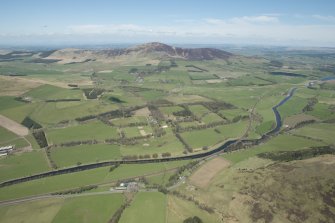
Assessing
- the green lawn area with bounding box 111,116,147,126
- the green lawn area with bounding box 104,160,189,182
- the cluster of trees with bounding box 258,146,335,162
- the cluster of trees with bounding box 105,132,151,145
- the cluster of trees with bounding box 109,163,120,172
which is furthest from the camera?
the green lawn area with bounding box 111,116,147,126

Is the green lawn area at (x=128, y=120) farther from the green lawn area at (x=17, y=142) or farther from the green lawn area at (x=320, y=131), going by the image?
the green lawn area at (x=320, y=131)

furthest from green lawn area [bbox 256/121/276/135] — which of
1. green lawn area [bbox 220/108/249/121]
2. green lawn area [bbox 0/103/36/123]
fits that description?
green lawn area [bbox 0/103/36/123]

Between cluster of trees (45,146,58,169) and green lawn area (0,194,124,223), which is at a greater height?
green lawn area (0,194,124,223)

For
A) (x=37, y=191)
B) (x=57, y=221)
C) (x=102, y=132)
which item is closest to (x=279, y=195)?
(x=57, y=221)

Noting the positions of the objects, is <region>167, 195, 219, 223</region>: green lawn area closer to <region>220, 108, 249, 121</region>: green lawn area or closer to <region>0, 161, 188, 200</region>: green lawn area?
<region>0, 161, 188, 200</region>: green lawn area

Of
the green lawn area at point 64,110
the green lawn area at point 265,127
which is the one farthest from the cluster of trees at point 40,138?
the green lawn area at point 265,127
